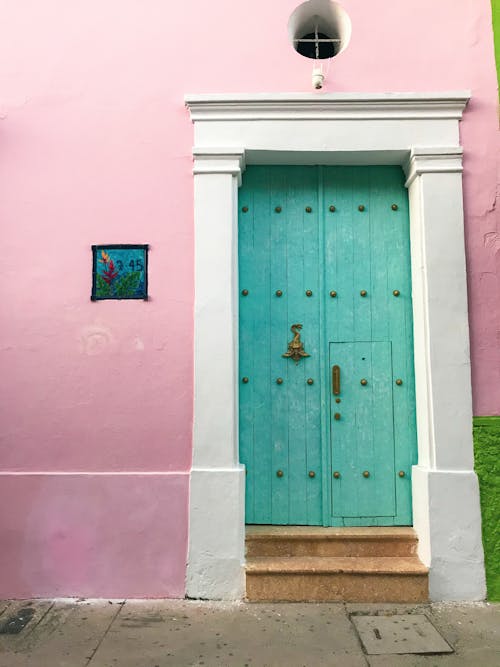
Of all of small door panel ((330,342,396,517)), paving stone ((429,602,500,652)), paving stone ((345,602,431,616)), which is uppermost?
small door panel ((330,342,396,517))

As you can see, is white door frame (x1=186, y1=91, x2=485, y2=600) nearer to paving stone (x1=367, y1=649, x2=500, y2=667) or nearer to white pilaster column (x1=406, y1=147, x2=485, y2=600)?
white pilaster column (x1=406, y1=147, x2=485, y2=600)

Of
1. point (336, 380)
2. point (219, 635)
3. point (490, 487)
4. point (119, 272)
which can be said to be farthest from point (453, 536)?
point (119, 272)

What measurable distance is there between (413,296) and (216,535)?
6.67ft

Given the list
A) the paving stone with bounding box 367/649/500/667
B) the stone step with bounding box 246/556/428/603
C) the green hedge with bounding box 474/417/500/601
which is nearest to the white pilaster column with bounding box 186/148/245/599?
the stone step with bounding box 246/556/428/603

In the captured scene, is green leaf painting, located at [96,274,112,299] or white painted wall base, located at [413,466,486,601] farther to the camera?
green leaf painting, located at [96,274,112,299]

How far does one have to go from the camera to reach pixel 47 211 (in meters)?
3.62

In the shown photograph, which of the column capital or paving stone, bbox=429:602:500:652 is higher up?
the column capital

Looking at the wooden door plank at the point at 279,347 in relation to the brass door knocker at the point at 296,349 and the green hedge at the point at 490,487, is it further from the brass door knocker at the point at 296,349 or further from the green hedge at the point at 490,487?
the green hedge at the point at 490,487

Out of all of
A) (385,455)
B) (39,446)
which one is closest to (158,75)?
(39,446)

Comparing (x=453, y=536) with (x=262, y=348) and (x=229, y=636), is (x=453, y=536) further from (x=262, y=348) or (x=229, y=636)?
(x=262, y=348)

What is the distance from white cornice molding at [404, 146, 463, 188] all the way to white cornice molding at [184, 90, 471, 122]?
0.23m

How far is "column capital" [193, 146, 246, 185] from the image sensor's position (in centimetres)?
356

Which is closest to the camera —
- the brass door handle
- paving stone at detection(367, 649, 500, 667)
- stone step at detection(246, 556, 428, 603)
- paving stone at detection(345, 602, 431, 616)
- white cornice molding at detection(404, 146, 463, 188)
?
paving stone at detection(367, 649, 500, 667)

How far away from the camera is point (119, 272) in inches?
139
